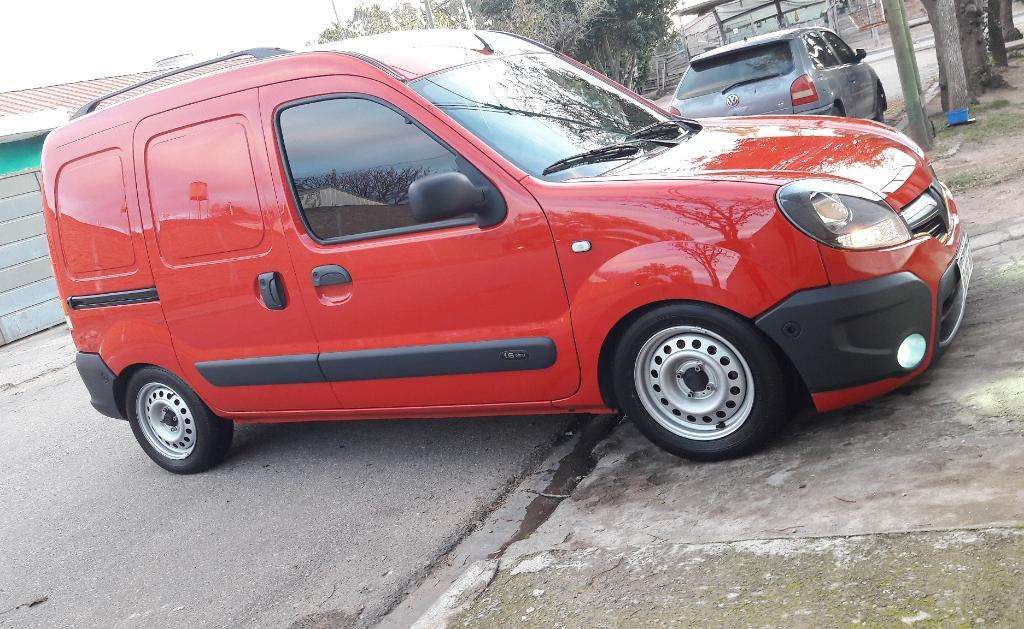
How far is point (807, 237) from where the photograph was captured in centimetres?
374

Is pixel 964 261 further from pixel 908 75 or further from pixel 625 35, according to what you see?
pixel 625 35

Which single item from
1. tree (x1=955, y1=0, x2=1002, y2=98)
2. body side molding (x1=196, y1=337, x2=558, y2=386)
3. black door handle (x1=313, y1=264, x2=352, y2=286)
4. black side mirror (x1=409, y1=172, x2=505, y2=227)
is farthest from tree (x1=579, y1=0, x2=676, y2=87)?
black side mirror (x1=409, y1=172, x2=505, y2=227)

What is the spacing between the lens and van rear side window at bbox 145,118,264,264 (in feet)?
16.3

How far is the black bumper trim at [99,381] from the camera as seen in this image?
598 cm

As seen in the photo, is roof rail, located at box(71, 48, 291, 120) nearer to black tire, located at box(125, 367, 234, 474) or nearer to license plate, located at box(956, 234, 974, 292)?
black tire, located at box(125, 367, 234, 474)

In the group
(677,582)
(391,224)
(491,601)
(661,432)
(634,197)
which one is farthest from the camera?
(391,224)

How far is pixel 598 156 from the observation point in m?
4.50

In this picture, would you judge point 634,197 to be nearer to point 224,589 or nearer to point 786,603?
point 786,603

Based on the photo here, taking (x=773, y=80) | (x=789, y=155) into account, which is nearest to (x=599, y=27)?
(x=773, y=80)

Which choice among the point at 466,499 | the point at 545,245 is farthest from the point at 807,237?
the point at 466,499

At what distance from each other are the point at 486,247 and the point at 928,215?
71.6 inches

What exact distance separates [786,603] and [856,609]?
208 millimetres

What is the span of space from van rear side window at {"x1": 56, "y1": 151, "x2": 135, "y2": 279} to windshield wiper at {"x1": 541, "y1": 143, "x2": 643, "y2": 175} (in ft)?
8.39

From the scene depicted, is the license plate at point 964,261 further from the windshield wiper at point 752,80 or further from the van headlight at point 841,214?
the windshield wiper at point 752,80
